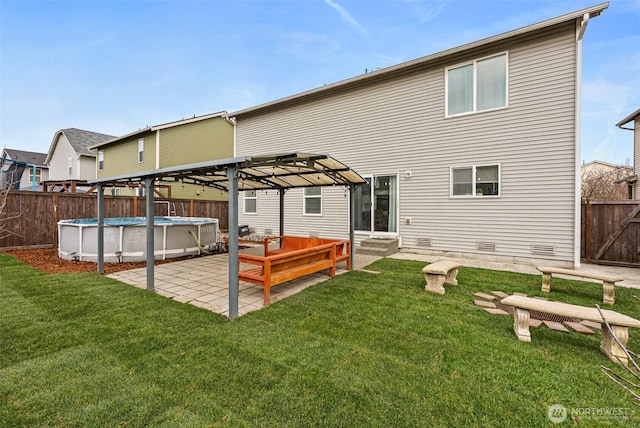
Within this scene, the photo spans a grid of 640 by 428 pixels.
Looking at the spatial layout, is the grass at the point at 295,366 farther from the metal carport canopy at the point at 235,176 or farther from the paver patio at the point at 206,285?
the metal carport canopy at the point at 235,176

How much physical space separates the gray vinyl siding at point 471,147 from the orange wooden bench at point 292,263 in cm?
322

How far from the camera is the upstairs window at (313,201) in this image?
35.0 feet

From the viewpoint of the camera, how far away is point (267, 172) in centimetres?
595

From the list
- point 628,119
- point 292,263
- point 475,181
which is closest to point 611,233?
point 475,181

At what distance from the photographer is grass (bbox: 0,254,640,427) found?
6.73 feet

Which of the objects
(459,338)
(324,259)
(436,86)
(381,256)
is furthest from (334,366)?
(436,86)

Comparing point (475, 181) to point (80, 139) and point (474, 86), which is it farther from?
point (80, 139)

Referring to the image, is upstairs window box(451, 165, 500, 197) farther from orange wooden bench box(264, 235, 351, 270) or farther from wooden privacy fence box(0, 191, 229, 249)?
wooden privacy fence box(0, 191, 229, 249)

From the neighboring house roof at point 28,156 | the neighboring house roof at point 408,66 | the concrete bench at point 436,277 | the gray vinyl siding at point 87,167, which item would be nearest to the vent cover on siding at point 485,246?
the concrete bench at point 436,277

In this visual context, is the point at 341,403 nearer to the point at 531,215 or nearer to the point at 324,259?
the point at 324,259

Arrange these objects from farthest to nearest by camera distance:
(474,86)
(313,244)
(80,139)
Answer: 1. (80,139)
2. (474,86)
3. (313,244)

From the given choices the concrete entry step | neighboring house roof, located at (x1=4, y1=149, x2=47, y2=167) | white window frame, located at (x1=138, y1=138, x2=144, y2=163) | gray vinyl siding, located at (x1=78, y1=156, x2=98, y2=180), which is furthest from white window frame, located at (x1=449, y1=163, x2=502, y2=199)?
neighboring house roof, located at (x1=4, y1=149, x2=47, y2=167)

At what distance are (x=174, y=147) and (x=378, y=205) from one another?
12314mm

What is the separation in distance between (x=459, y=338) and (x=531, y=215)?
5627 mm
